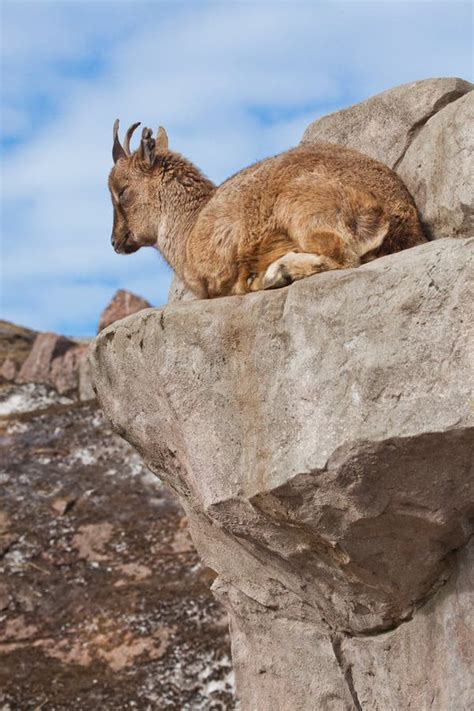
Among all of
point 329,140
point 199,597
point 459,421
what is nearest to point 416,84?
point 329,140

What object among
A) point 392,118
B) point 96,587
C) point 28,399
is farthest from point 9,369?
point 392,118

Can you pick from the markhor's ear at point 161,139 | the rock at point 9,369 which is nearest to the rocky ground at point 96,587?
the rock at point 9,369

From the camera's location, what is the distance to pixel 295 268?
24.9ft

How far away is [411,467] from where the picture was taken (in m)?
6.79

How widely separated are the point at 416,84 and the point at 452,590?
4138 millimetres

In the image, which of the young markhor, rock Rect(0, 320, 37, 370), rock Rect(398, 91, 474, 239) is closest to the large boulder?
rock Rect(398, 91, 474, 239)

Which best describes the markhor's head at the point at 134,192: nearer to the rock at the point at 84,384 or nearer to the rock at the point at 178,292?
the rock at the point at 178,292

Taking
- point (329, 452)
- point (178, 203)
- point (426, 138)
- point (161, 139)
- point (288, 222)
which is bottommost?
point (329, 452)

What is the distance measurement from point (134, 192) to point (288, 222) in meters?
2.17

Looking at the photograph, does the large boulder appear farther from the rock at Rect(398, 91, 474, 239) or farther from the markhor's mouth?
the markhor's mouth

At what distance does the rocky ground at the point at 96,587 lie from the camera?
15047mm

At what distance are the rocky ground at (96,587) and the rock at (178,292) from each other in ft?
22.2

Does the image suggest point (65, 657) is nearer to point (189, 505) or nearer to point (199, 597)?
point (199, 597)

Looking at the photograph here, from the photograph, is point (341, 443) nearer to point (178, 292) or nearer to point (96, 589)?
point (178, 292)
